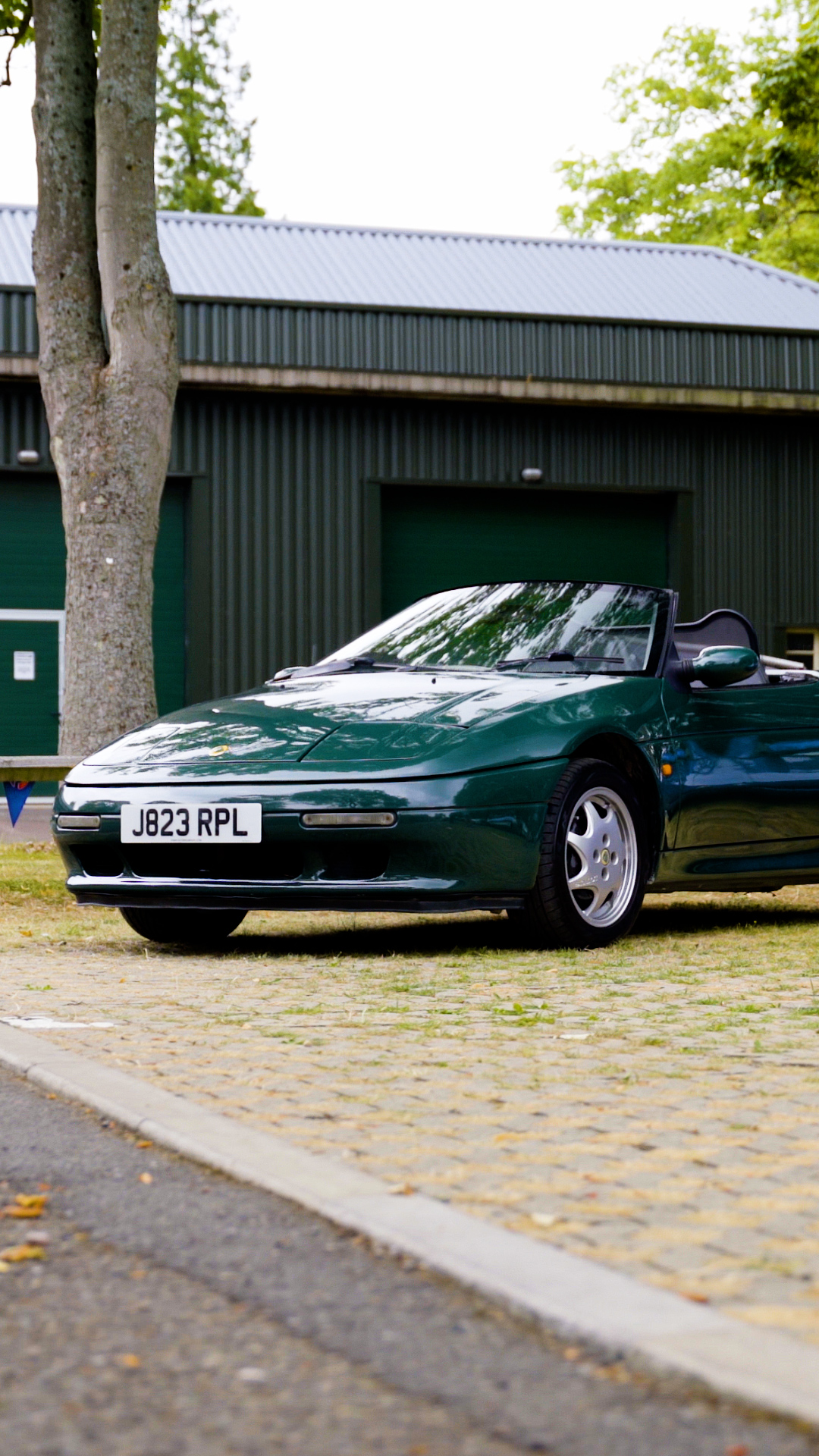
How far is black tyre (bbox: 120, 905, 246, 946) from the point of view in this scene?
291 inches

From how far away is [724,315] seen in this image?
85.6 feet

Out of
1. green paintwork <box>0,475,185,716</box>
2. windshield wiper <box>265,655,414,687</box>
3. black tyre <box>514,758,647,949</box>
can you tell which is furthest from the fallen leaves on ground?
green paintwork <box>0,475,185,716</box>

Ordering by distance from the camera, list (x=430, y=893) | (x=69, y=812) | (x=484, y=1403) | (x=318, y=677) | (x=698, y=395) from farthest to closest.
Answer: (x=698, y=395)
(x=318, y=677)
(x=69, y=812)
(x=430, y=893)
(x=484, y=1403)

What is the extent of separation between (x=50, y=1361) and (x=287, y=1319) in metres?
0.32

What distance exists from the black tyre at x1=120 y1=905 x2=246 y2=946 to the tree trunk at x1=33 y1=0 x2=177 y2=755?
399 cm

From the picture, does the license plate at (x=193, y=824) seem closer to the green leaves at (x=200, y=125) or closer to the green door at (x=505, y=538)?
the green door at (x=505, y=538)

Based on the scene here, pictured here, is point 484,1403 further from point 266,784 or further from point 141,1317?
point 266,784

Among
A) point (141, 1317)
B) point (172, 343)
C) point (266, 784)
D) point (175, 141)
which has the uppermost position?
point (175, 141)

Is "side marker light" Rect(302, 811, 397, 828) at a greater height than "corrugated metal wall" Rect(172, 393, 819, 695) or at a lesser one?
lesser

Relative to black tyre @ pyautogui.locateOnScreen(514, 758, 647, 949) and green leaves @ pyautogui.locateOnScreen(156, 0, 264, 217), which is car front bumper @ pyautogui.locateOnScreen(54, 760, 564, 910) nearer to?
black tyre @ pyautogui.locateOnScreen(514, 758, 647, 949)

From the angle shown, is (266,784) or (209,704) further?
(209,704)

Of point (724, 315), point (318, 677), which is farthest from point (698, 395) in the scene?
point (318, 677)

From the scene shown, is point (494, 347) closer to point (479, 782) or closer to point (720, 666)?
point (720, 666)

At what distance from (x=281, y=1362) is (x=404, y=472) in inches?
790
